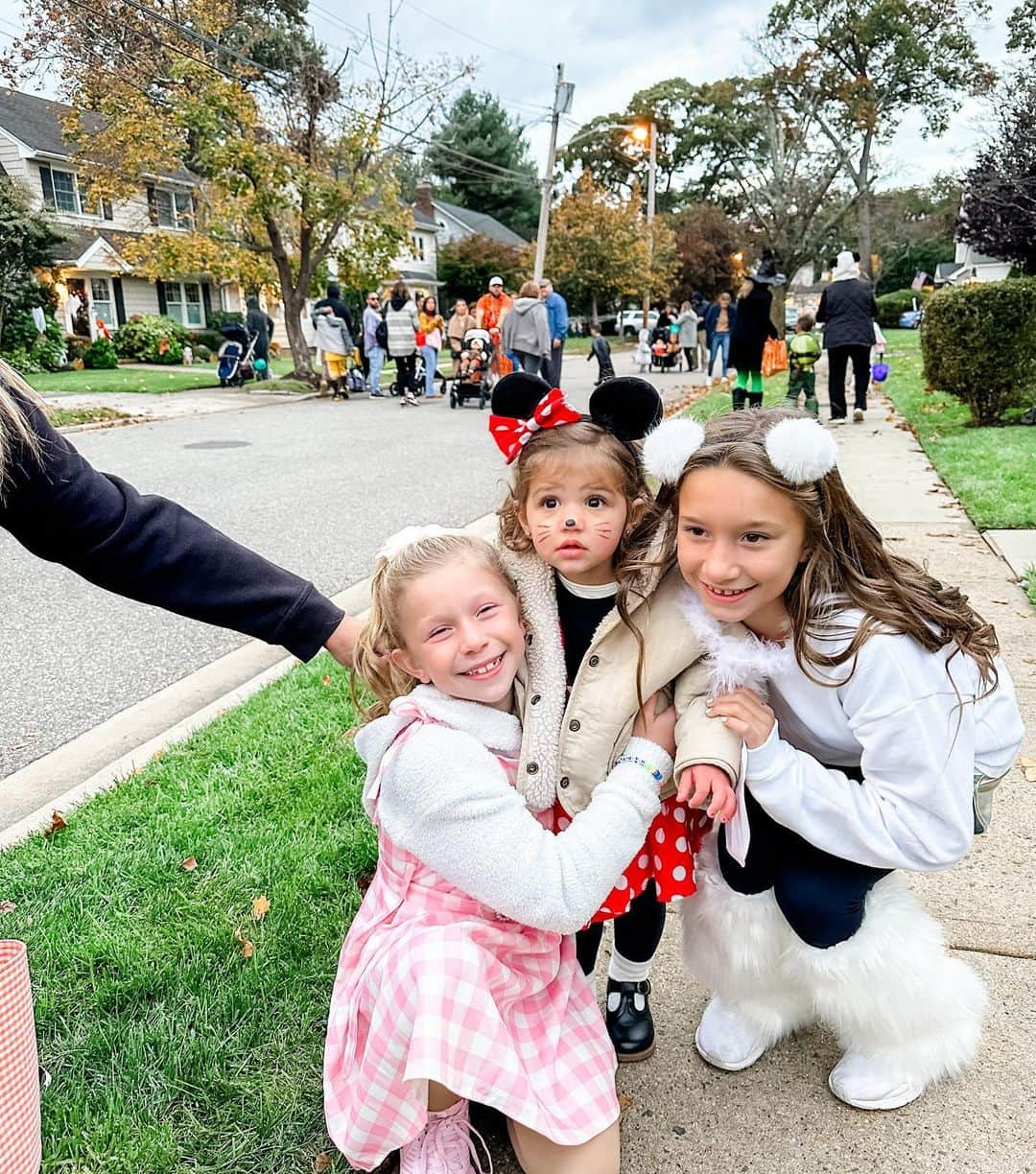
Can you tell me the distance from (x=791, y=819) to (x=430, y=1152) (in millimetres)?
893

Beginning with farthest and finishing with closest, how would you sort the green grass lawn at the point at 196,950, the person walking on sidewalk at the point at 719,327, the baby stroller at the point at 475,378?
the person walking on sidewalk at the point at 719,327, the baby stroller at the point at 475,378, the green grass lawn at the point at 196,950

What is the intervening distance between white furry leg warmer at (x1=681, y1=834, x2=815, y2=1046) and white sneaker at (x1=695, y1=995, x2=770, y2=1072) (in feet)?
0.04

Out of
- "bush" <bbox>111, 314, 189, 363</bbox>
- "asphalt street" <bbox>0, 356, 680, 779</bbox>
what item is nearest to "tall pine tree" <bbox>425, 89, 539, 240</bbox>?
"bush" <bbox>111, 314, 189, 363</bbox>

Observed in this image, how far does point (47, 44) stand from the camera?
65.7 ft

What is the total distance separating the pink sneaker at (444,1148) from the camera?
173 centimetres

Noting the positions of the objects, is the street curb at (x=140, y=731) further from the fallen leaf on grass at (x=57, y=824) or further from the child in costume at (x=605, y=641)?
the child in costume at (x=605, y=641)

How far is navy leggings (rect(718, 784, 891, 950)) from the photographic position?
1.85 meters

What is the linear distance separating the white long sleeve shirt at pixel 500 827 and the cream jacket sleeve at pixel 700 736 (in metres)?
0.07

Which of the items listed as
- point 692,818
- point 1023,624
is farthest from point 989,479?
point 692,818

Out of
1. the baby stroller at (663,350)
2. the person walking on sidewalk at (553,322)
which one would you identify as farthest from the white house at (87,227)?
the person walking on sidewalk at (553,322)

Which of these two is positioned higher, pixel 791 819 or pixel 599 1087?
pixel 791 819

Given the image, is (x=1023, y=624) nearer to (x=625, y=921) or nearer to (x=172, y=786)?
(x=625, y=921)

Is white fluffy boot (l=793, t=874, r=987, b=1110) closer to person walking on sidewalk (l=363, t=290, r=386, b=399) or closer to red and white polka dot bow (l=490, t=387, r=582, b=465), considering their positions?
red and white polka dot bow (l=490, t=387, r=582, b=465)

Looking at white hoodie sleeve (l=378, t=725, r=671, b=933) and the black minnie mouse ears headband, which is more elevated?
the black minnie mouse ears headband
